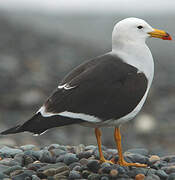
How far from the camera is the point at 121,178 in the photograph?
572 centimetres

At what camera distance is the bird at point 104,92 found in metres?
5.42

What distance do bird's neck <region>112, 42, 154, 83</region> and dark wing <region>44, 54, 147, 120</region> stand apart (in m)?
0.12

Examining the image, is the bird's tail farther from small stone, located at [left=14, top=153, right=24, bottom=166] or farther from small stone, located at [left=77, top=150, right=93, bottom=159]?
small stone, located at [left=77, top=150, right=93, bottom=159]

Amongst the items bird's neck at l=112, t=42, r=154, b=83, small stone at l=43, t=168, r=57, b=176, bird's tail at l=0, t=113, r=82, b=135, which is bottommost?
small stone at l=43, t=168, r=57, b=176

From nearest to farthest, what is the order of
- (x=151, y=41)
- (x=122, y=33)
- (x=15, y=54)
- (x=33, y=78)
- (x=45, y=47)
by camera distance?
(x=122, y=33), (x=33, y=78), (x=15, y=54), (x=45, y=47), (x=151, y=41)

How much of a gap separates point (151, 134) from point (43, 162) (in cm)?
644

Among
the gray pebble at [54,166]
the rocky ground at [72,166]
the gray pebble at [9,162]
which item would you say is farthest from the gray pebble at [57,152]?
the gray pebble at [9,162]

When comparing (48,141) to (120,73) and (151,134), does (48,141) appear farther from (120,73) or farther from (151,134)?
(120,73)

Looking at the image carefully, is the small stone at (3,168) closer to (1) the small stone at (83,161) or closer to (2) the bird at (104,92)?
(2) the bird at (104,92)

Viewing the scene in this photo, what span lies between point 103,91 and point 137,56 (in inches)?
31.5

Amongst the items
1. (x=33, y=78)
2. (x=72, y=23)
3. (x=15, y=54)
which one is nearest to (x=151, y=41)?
(x=72, y=23)

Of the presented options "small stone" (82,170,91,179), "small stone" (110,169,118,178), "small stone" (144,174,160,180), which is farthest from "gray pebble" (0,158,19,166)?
"small stone" (144,174,160,180)

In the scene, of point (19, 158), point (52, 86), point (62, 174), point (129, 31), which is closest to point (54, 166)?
point (62, 174)

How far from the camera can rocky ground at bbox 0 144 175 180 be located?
18.8 ft
